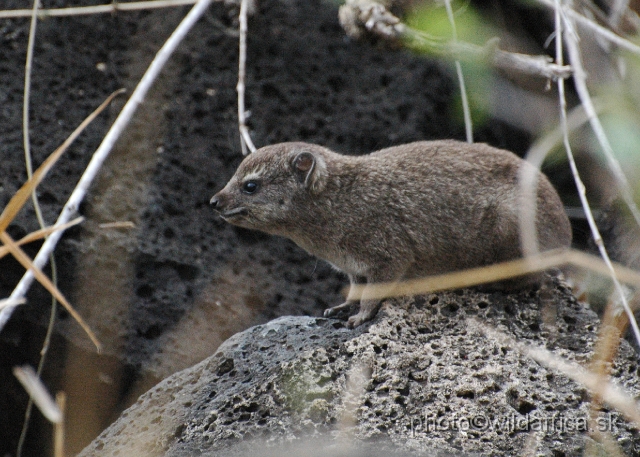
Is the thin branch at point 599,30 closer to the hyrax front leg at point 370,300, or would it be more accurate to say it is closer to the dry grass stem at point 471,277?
the dry grass stem at point 471,277

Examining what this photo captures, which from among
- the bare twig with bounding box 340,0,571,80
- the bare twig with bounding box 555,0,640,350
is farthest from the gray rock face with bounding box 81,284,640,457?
the bare twig with bounding box 340,0,571,80

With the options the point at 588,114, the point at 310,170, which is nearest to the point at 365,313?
the point at 310,170

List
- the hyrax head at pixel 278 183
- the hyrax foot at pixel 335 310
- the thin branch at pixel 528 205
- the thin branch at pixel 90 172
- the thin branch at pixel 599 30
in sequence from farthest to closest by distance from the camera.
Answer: the thin branch at pixel 599 30 < the hyrax head at pixel 278 183 < the hyrax foot at pixel 335 310 < the thin branch at pixel 528 205 < the thin branch at pixel 90 172

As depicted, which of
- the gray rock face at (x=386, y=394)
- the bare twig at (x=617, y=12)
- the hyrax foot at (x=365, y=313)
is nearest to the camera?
the gray rock face at (x=386, y=394)

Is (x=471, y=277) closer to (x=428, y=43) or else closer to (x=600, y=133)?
(x=600, y=133)

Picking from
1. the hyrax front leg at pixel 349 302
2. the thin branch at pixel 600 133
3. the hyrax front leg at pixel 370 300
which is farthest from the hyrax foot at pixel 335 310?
the thin branch at pixel 600 133
